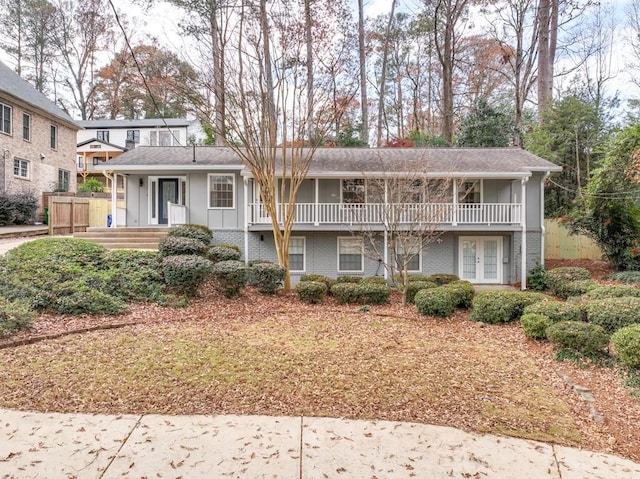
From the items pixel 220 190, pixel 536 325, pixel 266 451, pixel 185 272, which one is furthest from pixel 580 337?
pixel 220 190

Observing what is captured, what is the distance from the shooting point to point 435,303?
8.12m

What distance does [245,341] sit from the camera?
20.1ft

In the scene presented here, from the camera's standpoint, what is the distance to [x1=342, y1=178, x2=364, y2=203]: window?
1368 centimetres

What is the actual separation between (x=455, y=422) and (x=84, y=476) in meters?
3.19

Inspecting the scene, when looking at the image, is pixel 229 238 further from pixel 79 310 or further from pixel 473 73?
pixel 473 73

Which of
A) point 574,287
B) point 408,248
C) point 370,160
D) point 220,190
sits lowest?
point 574,287

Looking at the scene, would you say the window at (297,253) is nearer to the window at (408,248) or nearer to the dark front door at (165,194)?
the window at (408,248)

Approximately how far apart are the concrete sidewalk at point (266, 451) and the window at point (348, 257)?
32.8 ft

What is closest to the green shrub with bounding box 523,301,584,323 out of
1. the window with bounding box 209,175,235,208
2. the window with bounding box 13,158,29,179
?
the window with bounding box 209,175,235,208

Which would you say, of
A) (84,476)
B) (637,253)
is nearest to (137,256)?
(84,476)

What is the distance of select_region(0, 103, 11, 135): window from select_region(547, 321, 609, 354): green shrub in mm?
23359

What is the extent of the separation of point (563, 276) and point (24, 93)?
25.6 metres

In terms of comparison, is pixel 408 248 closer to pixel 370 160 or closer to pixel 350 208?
pixel 350 208

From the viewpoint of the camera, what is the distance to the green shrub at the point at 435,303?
8117mm
